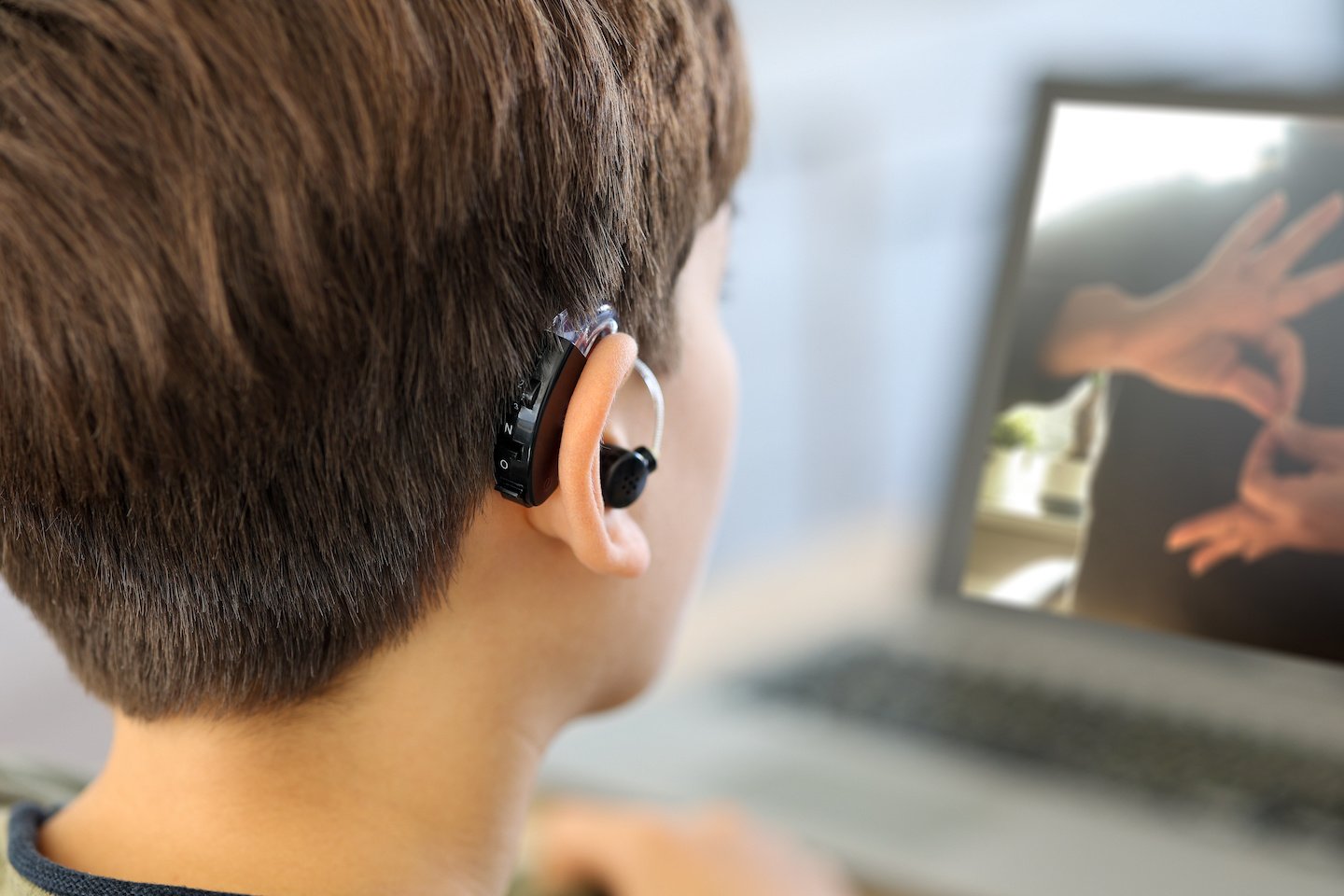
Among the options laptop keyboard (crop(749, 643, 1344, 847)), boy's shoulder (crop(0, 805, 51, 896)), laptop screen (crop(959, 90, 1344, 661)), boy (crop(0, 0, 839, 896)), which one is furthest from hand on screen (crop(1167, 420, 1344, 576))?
boy's shoulder (crop(0, 805, 51, 896))

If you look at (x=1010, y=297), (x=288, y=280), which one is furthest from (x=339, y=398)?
(x=1010, y=297)

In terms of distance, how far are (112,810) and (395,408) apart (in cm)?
22

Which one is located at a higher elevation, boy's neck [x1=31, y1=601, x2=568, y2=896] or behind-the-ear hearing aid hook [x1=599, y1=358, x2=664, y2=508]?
behind-the-ear hearing aid hook [x1=599, y1=358, x2=664, y2=508]

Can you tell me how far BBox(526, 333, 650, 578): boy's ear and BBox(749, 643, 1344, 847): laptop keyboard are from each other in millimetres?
561

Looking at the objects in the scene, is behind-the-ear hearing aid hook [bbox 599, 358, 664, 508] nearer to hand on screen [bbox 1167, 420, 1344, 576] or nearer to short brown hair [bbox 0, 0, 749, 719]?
short brown hair [bbox 0, 0, 749, 719]

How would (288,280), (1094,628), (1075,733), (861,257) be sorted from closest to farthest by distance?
(288,280) → (1075,733) → (1094,628) → (861,257)

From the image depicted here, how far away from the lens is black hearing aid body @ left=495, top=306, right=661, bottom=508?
454 mm

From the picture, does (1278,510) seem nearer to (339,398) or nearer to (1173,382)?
(1173,382)

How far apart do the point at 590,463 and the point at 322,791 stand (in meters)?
0.18

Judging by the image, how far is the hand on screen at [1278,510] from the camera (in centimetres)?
54

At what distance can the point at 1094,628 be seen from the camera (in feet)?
3.48

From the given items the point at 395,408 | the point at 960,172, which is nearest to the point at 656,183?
the point at 395,408

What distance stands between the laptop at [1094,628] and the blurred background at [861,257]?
0.11m

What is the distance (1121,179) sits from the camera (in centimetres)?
60
